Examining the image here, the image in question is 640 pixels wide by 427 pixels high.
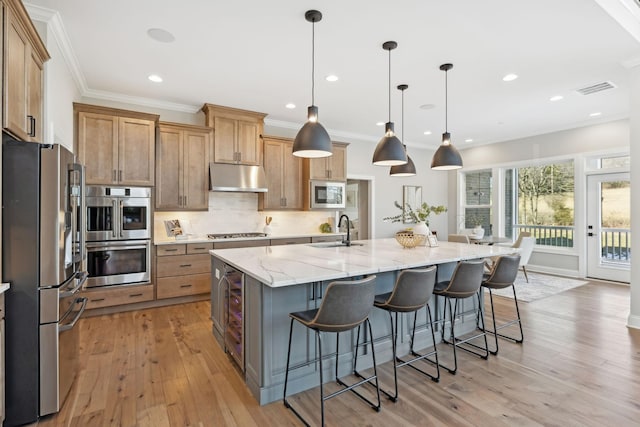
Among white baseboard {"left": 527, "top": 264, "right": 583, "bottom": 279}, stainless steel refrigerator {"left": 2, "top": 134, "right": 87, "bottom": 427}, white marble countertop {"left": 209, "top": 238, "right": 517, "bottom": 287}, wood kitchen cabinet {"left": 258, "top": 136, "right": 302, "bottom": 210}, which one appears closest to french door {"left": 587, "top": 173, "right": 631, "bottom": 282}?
white baseboard {"left": 527, "top": 264, "right": 583, "bottom": 279}

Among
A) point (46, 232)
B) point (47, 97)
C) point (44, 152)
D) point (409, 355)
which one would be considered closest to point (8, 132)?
point (44, 152)

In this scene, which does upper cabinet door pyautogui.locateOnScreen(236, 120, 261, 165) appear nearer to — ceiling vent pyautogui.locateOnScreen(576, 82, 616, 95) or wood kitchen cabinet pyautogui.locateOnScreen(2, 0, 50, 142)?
wood kitchen cabinet pyautogui.locateOnScreen(2, 0, 50, 142)

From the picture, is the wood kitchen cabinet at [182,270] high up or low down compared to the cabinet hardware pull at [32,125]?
down

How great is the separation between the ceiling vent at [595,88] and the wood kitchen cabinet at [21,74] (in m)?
5.69

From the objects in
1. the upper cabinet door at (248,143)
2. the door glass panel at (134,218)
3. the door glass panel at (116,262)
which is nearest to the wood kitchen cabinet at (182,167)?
the door glass panel at (134,218)

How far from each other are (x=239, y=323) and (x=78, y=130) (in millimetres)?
3197

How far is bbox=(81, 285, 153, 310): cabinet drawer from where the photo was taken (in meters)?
4.03

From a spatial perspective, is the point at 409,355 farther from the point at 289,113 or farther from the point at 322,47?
the point at 289,113

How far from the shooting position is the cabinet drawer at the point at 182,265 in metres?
4.43

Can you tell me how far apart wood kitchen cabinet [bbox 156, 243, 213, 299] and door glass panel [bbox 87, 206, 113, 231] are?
649mm

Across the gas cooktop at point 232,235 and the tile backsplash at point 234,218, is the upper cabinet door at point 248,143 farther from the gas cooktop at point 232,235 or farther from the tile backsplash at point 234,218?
the gas cooktop at point 232,235

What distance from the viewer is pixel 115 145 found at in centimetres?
423

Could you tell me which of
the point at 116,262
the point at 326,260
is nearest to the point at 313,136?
the point at 326,260

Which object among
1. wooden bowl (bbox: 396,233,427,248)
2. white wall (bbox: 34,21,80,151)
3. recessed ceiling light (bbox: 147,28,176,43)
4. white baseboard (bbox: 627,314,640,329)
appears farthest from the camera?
white baseboard (bbox: 627,314,640,329)
